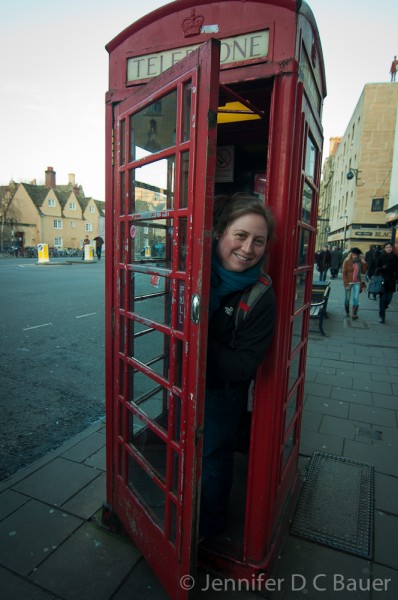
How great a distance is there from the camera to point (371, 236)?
28.0m

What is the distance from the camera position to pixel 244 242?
170cm

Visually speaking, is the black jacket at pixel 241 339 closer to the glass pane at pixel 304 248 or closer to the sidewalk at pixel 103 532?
the glass pane at pixel 304 248

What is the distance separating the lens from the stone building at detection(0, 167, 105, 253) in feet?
138

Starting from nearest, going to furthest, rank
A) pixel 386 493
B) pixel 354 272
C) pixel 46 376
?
pixel 386 493 < pixel 46 376 < pixel 354 272

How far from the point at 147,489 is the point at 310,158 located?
7.50 ft

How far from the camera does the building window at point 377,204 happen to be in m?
27.1

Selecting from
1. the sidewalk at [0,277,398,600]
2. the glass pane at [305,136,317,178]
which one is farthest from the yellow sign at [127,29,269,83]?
the sidewalk at [0,277,398,600]

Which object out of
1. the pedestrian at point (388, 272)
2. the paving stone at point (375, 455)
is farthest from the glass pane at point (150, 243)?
the pedestrian at point (388, 272)

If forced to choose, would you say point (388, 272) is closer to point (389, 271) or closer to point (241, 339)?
point (389, 271)

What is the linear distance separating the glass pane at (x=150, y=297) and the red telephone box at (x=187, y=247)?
10 millimetres

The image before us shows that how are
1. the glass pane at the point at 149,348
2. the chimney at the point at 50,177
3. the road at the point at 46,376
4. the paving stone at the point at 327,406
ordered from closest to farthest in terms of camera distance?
the glass pane at the point at 149,348, the road at the point at 46,376, the paving stone at the point at 327,406, the chimney at the point at 50,177

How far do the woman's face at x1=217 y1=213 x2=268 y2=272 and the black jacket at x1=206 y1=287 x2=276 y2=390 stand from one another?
0.16m

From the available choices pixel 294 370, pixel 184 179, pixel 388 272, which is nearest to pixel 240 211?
pixel 184 179

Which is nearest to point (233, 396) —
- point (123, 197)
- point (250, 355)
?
point (250, 355)
